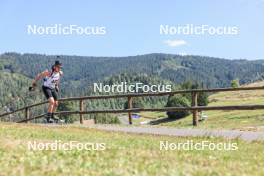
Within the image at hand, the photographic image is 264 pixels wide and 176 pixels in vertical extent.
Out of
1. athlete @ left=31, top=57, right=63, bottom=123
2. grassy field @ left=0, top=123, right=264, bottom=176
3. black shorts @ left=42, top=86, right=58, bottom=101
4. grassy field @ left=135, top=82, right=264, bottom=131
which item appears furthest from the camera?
grassy field @ left=135, top=82, right=264, bottom=131

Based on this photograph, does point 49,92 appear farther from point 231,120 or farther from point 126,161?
point 231,120

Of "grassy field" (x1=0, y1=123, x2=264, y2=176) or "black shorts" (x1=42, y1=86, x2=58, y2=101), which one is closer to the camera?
"grassy field" (x1=0, y1=123, x2=264, y2=176)

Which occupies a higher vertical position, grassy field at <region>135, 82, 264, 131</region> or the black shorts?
the black shorts

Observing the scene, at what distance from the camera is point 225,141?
14.6m

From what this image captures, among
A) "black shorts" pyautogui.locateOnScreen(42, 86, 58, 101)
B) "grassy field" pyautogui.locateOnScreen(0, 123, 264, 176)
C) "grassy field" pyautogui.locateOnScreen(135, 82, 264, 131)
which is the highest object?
"black shorts" pyautogui.locateOnScreen(42, 86, 58, 101)

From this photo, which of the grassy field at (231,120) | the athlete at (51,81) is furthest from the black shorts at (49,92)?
the grassy field at (231,120)

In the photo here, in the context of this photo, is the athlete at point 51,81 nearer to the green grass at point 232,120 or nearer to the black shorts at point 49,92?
the black shorts at point 49,92

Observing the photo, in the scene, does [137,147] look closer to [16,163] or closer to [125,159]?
[125,159]

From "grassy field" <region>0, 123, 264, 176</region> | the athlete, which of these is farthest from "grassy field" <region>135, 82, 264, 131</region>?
"grassy field" <region>0, 123, 264, 176</region>

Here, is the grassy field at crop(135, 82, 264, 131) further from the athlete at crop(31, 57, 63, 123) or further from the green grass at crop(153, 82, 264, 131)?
the athlete at crop(31, 57, 63, 123)

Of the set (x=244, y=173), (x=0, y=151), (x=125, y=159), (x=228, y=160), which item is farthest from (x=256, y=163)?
(x=0, y=151)

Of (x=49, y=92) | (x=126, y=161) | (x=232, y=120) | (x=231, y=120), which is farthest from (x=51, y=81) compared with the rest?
(x=232, y=120)

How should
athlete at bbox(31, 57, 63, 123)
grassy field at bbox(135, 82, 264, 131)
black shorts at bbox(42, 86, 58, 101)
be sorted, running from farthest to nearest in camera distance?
grassy field at bbox(135, 82, 264, 131)
black shorts at bbox(42, 86, 58, 101)
athlete at bbox(31, 57, 63, 123)

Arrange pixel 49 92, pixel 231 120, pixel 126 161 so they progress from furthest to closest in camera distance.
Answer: pixel 231 120 < pixel 49 92 < pixel 126 161
